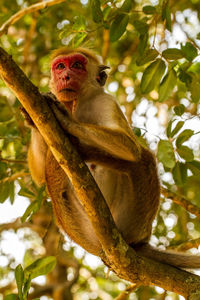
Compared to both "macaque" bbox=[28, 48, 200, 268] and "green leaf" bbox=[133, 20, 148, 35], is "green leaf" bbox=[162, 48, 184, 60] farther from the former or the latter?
"macaque" bbox=[28, 48, 200, 268]

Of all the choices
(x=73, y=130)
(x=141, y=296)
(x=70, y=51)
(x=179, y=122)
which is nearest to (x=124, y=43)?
(x=70, y=51)

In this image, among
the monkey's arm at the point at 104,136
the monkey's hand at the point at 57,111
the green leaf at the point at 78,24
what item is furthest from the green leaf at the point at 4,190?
the green leaf at the point at 78,24

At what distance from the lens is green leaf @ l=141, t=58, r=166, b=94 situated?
354 cm

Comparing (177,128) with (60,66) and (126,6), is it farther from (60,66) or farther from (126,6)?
(60,66)

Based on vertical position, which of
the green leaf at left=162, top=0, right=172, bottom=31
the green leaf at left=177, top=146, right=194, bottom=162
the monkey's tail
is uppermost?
the green leaf at left=162, top=0, right=172, bottom=31

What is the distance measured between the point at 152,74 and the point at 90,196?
1.40 m

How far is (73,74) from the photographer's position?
3.93m

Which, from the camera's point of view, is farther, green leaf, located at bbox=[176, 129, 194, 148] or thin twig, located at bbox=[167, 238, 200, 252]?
thin twig, located at bbox=[167, 238, 200, 252]

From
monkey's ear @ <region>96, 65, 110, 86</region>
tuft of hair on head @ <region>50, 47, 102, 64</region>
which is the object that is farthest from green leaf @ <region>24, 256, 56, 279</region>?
tuft of hair on head @ <region>50, 47, 102, 64</region>

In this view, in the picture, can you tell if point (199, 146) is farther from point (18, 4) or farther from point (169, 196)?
point (18, 4)

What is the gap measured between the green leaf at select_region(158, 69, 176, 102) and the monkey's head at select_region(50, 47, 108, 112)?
0.76 meters

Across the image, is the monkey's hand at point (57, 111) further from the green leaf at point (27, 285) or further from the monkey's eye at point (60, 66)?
the monkey's eye at point (60, 66)

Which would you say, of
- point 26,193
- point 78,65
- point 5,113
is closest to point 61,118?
point 26,193

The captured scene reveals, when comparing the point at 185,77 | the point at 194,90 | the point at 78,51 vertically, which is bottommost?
the point at 194,90
